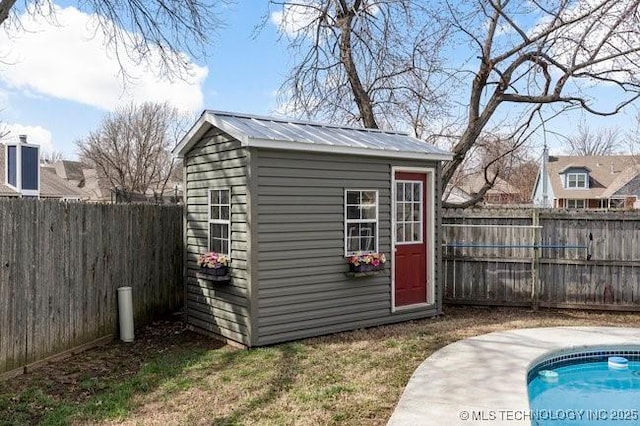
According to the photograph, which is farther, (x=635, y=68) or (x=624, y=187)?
(x=624, y=187)

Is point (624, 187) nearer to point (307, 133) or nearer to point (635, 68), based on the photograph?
point (635, 68)

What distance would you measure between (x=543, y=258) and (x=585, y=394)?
11.6 feet

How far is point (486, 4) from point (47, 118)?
23.4 m

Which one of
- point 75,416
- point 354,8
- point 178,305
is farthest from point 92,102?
point 75,416

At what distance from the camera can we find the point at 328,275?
6.66 m

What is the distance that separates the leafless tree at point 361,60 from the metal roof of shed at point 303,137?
4.10 meters

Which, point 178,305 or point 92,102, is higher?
point 92,102

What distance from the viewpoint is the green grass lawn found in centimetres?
402

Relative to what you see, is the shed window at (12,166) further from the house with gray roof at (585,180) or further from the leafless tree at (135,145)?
the house with gray roof at (585,180)

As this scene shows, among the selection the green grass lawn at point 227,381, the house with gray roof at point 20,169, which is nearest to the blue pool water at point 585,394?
the green grass lawn at point 227,381

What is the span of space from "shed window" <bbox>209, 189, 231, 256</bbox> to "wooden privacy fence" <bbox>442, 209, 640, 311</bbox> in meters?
4.19

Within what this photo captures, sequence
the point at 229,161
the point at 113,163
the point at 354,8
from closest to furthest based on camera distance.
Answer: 1. the point at 229,161
2. the point at 354,8
3. the point at 113,163

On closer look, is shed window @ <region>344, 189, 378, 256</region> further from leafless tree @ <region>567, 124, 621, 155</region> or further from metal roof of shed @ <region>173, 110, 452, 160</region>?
leafless tree @ <region>567, 124, 621, 155</region>

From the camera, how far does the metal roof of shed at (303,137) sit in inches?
239
